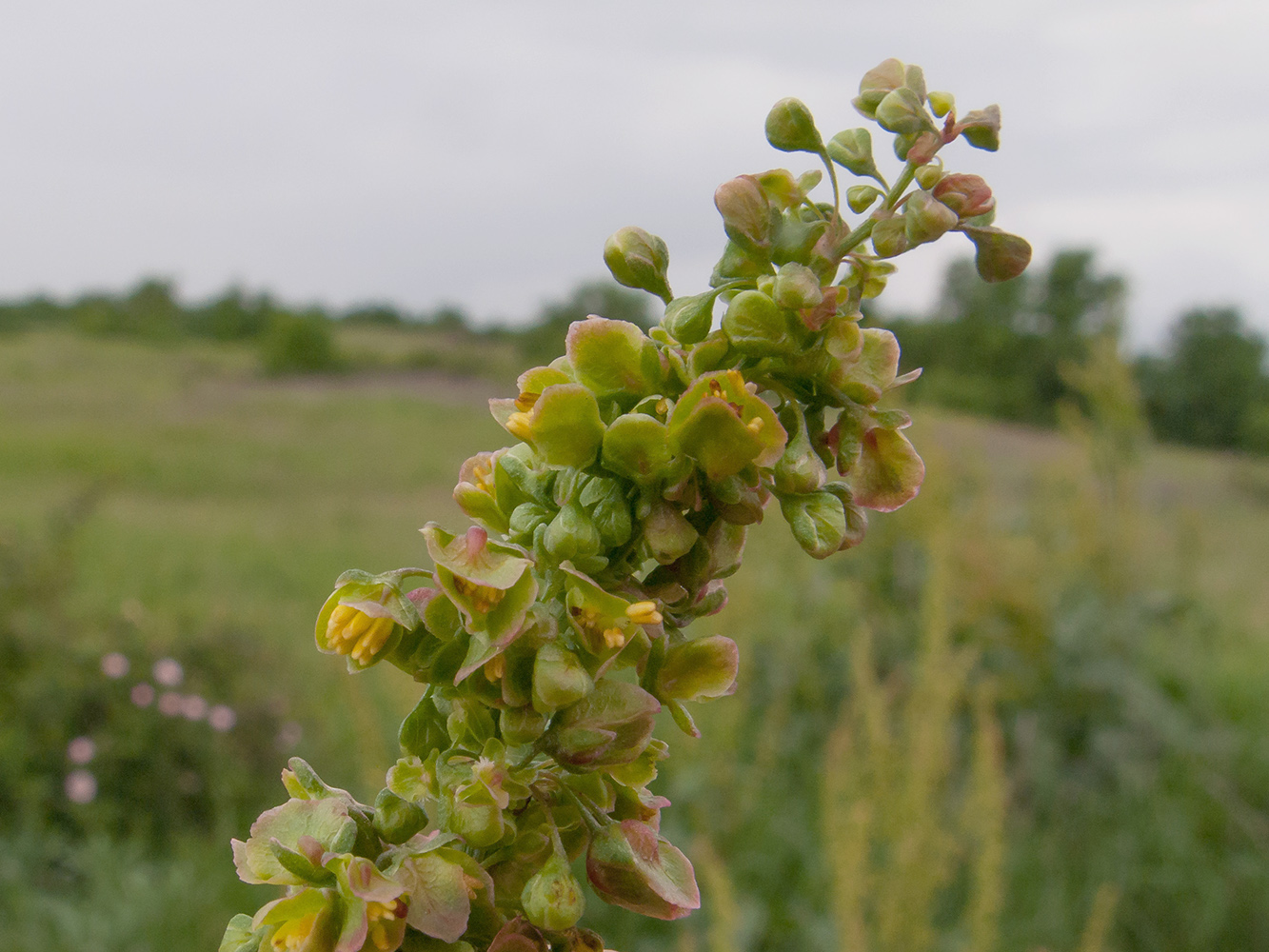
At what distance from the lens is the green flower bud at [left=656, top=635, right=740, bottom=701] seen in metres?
0.58

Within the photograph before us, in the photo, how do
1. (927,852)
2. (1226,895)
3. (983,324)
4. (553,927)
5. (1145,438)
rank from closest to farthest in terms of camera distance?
(553,927) < (927,852) < (1226,895) < (1145,438) < (983,324)

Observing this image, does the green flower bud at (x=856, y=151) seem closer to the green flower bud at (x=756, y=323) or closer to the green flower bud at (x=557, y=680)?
the green flower bud at (x=756, y=323)

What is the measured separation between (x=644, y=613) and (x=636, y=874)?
156mm

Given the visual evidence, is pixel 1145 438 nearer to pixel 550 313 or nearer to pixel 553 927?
pixel 553 927

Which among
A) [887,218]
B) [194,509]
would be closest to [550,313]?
[194,509]

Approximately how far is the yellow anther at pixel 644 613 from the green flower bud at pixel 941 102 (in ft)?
1.15

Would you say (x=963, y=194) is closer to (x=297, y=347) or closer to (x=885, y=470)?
(x=885, y=470)

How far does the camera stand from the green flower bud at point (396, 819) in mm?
520

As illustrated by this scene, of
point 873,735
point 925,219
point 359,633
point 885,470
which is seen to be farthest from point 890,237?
point 873,735

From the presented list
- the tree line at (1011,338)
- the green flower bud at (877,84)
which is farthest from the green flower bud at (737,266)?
the tree line at (1011,338)

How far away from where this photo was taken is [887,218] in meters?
0.56

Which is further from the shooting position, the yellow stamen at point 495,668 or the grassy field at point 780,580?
the grassy field at point 780,580

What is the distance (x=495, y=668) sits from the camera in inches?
19.9

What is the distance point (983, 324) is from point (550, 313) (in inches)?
807
